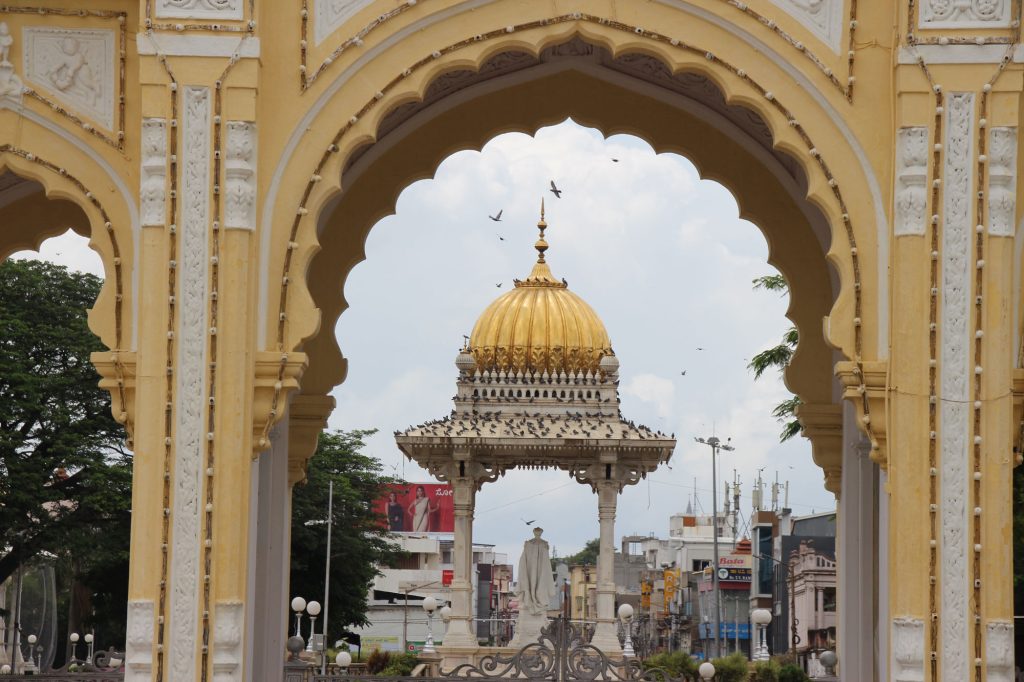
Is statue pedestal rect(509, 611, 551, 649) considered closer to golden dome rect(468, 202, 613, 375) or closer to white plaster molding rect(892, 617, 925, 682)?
golden dome rect(468, 202, 613, 375)

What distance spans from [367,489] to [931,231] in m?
29.7


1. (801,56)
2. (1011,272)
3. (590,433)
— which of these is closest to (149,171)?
(801,56)

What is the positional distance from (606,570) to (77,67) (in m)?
17.4

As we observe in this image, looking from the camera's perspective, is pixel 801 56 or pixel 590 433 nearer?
pixel 801 56

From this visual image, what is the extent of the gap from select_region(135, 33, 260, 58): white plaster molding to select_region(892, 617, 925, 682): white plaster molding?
4618 mm

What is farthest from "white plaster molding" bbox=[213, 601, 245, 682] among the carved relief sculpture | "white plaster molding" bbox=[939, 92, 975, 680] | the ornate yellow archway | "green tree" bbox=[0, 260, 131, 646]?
"green tree" bbox=[0, 260, 131, 646]

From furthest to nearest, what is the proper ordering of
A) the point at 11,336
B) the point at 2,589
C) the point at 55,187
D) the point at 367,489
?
the point at 367,489
the point at 2,589
the point at 11,336
the point at 55,187

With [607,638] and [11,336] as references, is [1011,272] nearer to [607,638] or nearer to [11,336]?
[607,638]

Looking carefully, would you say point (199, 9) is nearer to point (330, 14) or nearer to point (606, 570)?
point (330, 14)

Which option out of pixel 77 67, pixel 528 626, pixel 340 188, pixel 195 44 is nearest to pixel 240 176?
pixel 340 188

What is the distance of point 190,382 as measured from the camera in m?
10.5

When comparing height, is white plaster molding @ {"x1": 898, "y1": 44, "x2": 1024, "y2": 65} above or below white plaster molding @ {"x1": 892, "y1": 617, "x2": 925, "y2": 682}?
above

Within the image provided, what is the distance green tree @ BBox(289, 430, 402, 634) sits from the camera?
35750 millimetres

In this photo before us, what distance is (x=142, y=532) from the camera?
10.5m
